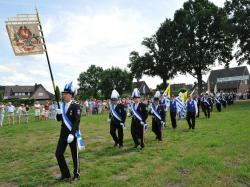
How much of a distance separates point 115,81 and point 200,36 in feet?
128

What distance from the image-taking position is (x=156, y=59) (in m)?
57.8

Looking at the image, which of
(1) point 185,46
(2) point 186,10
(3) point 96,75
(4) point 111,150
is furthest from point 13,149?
(3) point 96,75

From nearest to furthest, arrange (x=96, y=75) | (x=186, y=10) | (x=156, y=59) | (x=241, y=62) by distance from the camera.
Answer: (x=241, y=62) < (x=186, y=10) < (x=156, y=59) < (x=96, y=75)

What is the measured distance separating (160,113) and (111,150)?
3.05 metres

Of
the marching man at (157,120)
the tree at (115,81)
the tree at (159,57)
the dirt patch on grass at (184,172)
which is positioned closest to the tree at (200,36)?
the tree at (159,57)

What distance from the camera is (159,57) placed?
56.9m

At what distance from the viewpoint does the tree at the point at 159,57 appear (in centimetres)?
5431

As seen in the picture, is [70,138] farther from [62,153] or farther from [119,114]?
[119,114]

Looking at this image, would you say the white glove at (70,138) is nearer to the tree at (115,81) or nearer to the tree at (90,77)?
the tree at (115,81)

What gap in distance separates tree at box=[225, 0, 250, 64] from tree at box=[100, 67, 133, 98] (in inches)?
1587

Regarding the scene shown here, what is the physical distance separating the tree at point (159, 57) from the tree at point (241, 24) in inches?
390

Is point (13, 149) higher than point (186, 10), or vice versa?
point (186, 10)

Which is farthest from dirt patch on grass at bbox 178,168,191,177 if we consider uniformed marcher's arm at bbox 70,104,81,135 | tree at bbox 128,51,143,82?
tree at bbox 128,51,143,82

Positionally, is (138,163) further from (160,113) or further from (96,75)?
(96,75)
